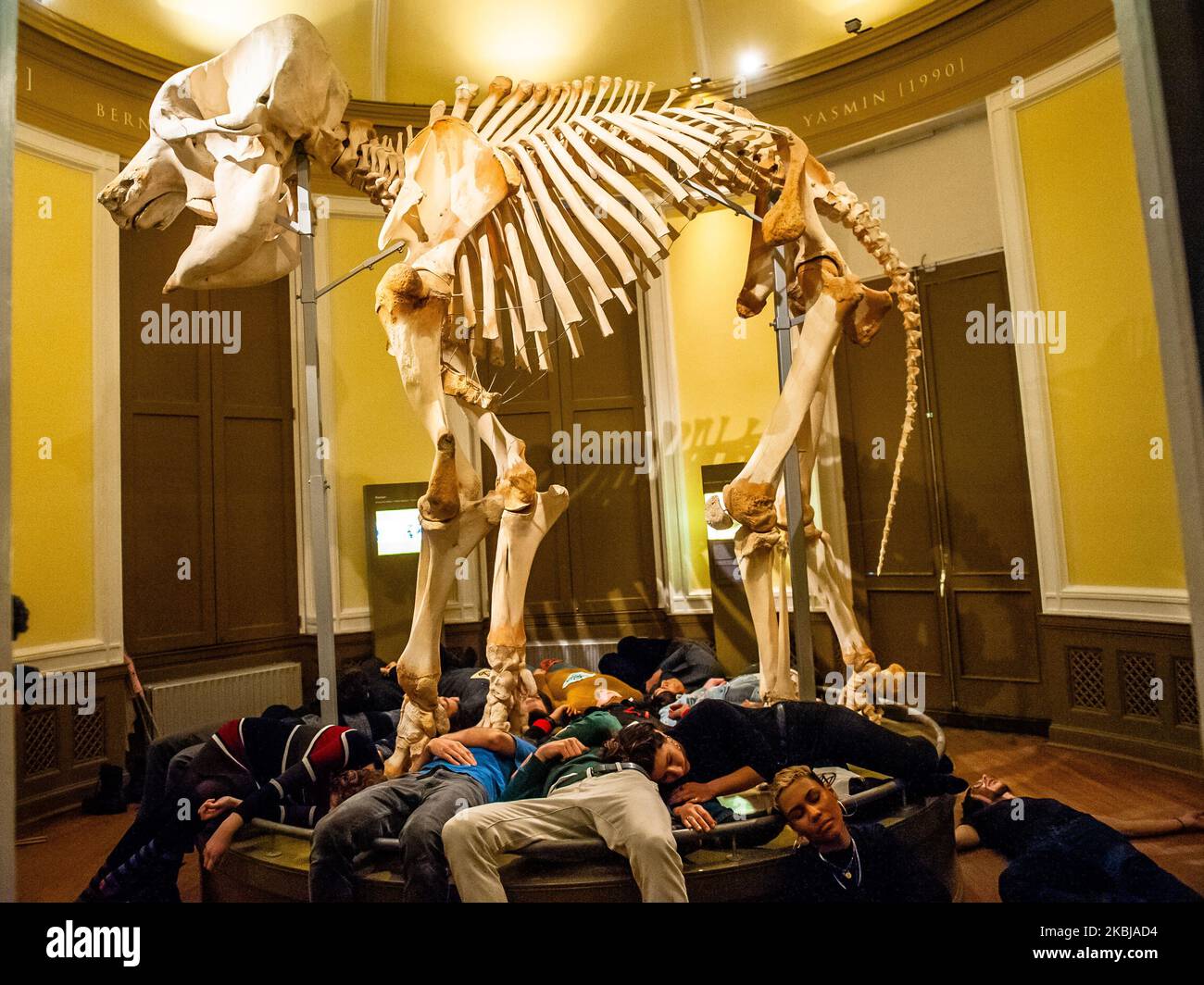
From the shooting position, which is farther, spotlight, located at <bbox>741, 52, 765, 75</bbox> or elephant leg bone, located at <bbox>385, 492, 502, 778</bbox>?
spotlight, located at <bbox>741, 52, 765, 75</bbox>

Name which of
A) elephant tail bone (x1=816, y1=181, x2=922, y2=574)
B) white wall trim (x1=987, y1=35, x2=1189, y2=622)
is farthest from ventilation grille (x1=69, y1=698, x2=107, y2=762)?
white wall trim (x1=987, y1=35, x2=1189, y2=622)

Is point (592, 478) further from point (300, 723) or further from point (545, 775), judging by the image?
point (545, 775)


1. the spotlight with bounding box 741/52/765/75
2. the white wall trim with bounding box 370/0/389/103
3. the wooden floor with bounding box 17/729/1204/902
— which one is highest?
the white wall trim with bounding box 370/0/389/103

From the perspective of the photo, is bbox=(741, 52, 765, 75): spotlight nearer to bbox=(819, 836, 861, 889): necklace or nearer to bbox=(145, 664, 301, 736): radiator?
bbox=(145, 664, 301, 736): radiator

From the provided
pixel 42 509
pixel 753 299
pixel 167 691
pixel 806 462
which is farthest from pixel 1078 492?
pixel 42 509

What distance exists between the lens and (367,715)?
413 cm

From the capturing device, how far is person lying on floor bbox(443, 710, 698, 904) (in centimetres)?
234

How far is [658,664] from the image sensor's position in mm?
5637

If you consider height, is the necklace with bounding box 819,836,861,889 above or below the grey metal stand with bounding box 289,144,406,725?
below

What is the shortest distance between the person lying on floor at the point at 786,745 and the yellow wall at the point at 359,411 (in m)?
4.01

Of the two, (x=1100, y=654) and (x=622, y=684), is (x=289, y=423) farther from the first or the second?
(x=1100, y=654)

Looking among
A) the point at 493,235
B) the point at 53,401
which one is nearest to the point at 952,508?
the point at 493,235

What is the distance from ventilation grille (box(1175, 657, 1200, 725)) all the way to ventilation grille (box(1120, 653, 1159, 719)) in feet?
0.36
